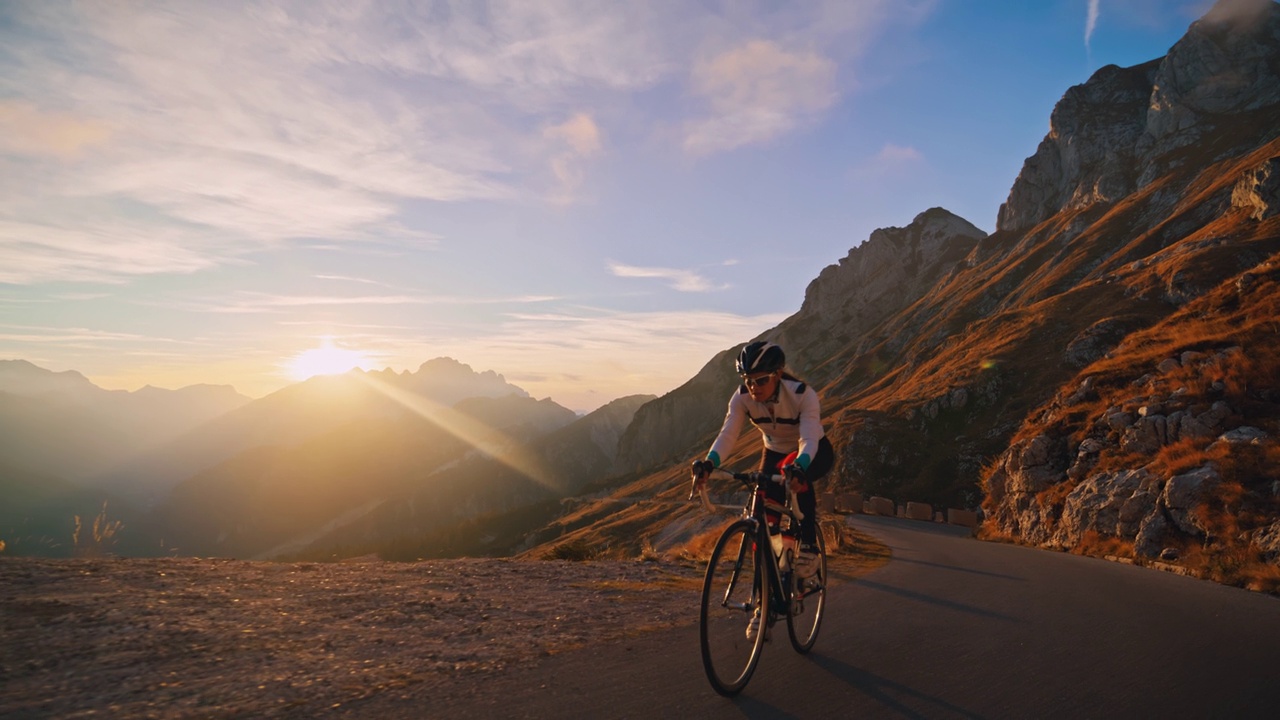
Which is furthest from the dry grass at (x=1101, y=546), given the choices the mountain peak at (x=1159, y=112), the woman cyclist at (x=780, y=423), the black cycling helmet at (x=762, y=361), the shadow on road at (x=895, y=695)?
the mountain peak at (x=1159, y=112)

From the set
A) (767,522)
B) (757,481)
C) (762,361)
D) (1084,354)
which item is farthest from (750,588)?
(1084,354)

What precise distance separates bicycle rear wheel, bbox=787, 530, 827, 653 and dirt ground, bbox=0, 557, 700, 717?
1612 mm

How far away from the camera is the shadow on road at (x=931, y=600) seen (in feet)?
26.3

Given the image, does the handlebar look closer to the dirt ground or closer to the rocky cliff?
the dirt ground

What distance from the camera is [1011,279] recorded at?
358 feet

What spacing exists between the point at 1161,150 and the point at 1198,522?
14596 cm

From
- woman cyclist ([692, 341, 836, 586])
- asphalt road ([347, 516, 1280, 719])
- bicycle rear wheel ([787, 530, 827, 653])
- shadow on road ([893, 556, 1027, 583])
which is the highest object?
woman cyclist ([692, 341, 836, 586])

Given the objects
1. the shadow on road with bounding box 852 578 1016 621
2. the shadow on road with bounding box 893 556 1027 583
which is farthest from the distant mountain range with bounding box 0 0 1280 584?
the shadow on road with bounding box 852 578 1016 621

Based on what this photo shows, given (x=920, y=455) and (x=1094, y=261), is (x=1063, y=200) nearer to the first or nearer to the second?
(x=1094, y=261)

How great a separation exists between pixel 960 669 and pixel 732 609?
7.59ft

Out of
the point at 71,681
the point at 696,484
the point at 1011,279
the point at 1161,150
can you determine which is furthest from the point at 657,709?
the point at 1161,150

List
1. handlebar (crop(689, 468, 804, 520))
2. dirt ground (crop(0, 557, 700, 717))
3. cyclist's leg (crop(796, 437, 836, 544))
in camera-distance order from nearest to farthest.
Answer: dirt ground (crop(0, 557, 700, 717)) → handlebar (crop(689, 468, 804, 520)) → cyclist's leg (crop(796, 437, 836, 544))

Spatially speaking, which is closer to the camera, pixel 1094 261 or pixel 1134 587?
pixel 1134 587

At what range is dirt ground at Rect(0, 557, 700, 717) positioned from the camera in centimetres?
451
